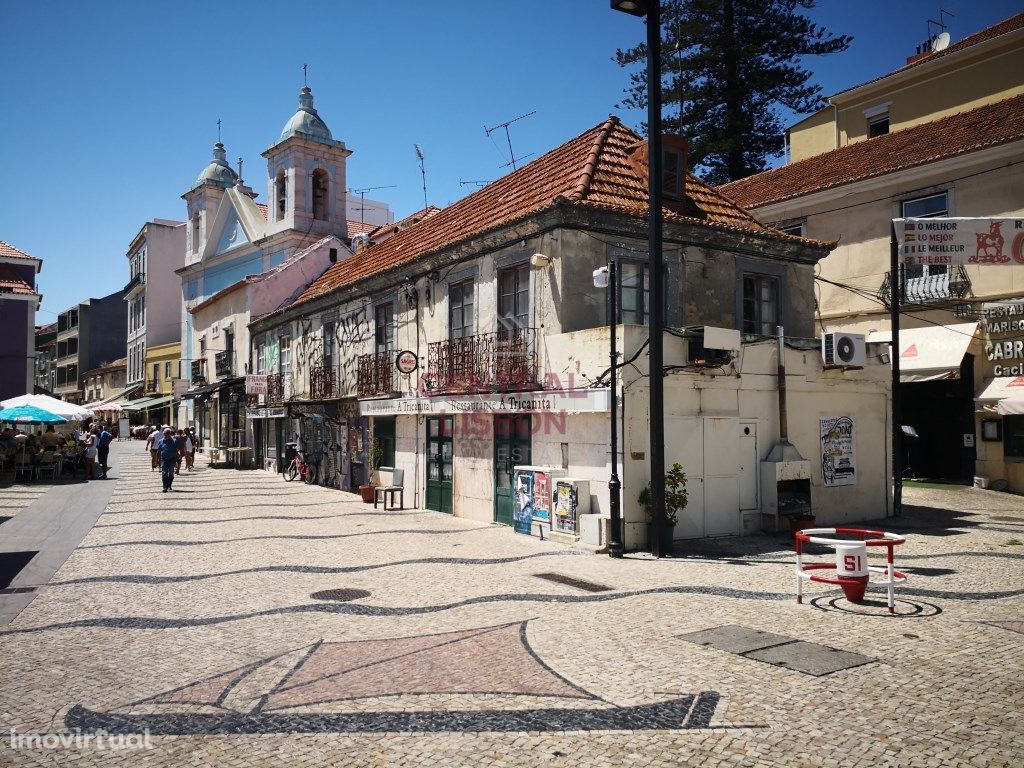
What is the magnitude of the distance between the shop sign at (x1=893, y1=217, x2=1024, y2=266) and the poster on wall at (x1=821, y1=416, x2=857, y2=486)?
3.49 m

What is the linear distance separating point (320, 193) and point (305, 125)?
301cm

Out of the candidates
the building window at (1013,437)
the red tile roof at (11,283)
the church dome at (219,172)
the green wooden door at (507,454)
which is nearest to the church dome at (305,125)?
the church dome at (219,172)

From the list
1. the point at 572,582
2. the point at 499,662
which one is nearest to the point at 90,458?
the point at 572,582

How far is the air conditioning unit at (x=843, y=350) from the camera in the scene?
14.5 m

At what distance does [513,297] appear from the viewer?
15.1m

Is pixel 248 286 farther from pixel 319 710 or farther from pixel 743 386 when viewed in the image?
pixel 319 710

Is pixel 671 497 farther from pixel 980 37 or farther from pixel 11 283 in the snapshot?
pixel 11 283

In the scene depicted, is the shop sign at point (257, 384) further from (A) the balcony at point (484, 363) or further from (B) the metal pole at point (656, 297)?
(B) the metal pole at point (656, 297)

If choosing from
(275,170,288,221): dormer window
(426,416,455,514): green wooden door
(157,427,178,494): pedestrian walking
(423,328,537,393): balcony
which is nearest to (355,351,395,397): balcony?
(426,416,455,514): green wooden door

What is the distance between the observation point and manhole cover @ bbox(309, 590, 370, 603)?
Result: 29.5 feet

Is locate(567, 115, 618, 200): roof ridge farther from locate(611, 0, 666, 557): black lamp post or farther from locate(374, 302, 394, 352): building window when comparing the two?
locate(374, 302, 394, 352): building window

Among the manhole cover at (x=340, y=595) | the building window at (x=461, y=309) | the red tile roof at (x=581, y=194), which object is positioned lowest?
the manhole cover at (x=340, y=595)

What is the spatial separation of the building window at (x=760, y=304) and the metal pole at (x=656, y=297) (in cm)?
531

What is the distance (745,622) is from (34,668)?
6.55 metres
